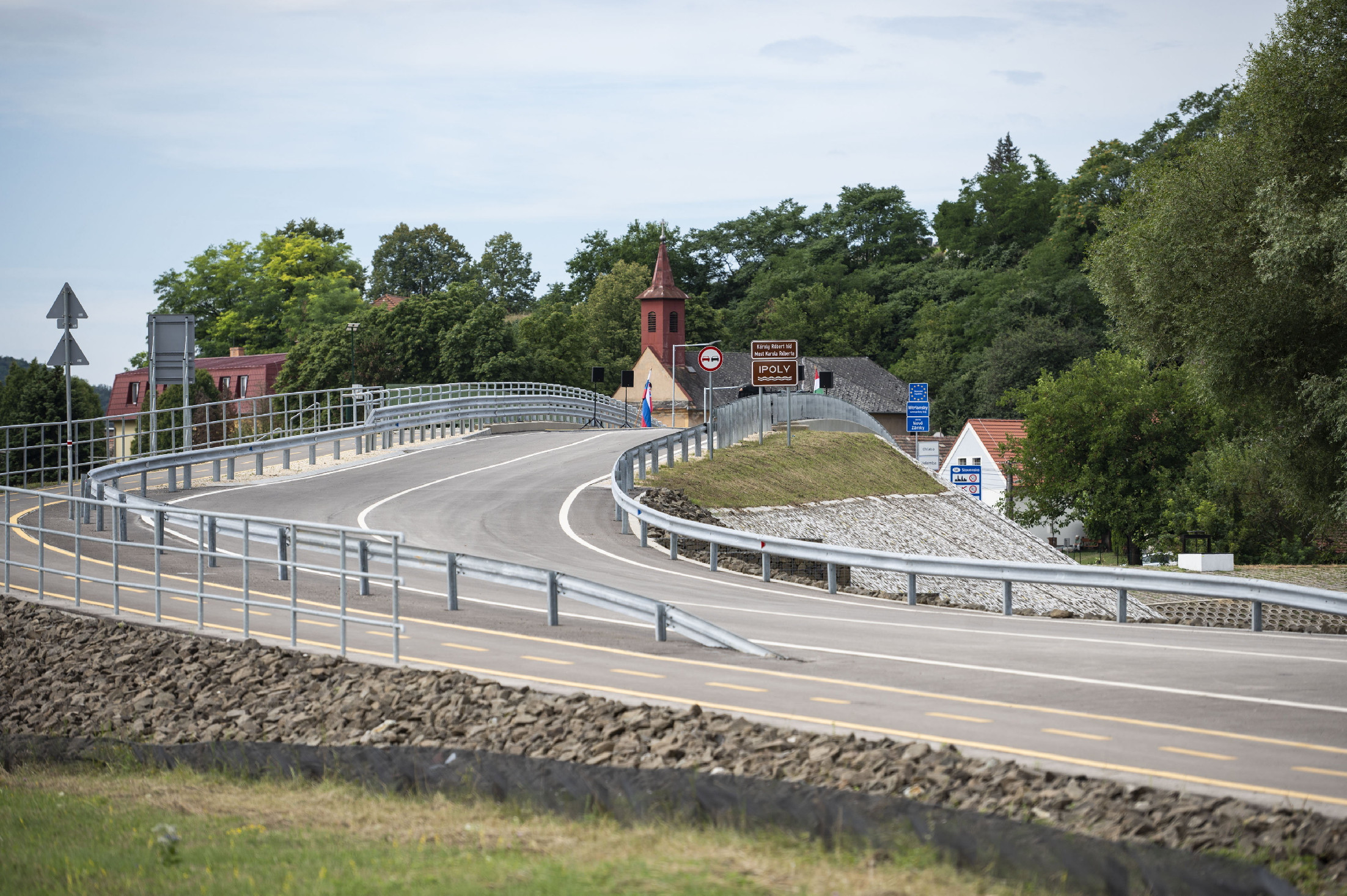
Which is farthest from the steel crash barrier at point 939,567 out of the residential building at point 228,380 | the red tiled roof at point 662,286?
the red tiled roof at point 662,286

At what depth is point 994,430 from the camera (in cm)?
8806

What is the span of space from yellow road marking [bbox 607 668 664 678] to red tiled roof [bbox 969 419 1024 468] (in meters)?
77.2

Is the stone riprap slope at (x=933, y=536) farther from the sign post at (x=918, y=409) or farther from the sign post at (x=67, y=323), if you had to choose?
the sign post at (x=918, y=409)

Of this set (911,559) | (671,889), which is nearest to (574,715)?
(671,889)

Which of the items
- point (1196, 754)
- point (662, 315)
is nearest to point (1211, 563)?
point (1196, 754)

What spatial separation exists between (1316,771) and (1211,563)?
105ft

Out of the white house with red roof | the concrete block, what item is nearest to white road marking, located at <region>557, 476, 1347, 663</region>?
the concrete block

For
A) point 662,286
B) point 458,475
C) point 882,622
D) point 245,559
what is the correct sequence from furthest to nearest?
1. point 662,286
2. point 458,475
3. point 882,622
4. point 245,559

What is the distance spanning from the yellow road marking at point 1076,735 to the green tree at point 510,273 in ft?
445

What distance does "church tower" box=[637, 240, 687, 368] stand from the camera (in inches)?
4104

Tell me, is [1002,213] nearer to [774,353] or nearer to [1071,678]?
[774,353]

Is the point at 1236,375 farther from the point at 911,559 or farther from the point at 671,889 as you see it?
the point at 671,889

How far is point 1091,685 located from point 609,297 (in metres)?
104

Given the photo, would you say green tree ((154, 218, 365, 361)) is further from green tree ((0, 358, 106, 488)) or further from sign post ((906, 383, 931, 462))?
sign post ((906, 383, 931, 462))
